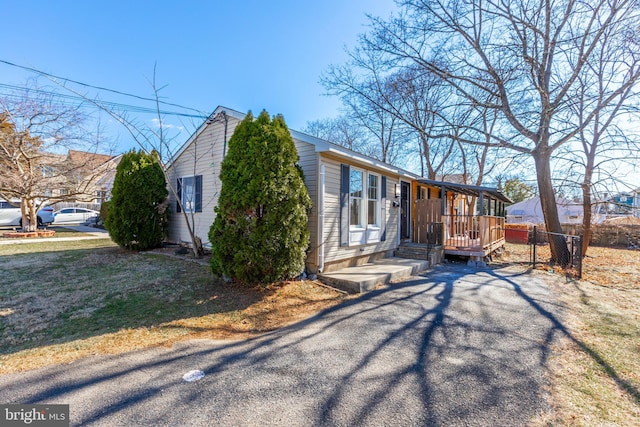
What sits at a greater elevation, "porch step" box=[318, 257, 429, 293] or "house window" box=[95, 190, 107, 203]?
"house window" box=[95, 190, 107, 203]

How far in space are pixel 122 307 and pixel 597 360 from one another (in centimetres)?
639

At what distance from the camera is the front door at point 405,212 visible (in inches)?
391

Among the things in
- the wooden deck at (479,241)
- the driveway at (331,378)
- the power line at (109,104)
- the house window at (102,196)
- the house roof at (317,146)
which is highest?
the power line at (109,104)

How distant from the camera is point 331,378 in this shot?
2828 mm

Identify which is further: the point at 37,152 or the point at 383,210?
the point at 37,152

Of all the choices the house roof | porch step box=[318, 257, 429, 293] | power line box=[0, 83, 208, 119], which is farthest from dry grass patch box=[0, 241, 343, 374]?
power line box=[0, 83, 208, 119]

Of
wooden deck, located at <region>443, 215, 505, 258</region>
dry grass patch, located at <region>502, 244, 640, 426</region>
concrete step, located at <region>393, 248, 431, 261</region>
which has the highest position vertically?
wooden deck, located at <region>443, 215, 505, 258</region>

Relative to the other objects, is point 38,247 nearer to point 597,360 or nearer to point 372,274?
point 372,274

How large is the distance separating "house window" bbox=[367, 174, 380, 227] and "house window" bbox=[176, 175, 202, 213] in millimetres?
4985

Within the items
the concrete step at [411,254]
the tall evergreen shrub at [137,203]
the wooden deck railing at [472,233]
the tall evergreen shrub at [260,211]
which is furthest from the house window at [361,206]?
the tall evergreen shrub at [137,203]

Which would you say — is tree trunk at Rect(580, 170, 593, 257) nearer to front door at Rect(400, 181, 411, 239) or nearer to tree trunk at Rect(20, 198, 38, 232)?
front door at Rect(400, 181, 411, 239)

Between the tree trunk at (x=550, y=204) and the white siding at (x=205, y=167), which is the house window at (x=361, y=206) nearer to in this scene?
the white siding at (x=205, y=167)

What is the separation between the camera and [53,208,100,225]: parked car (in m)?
20.7

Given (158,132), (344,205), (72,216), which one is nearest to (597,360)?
(344,205)
